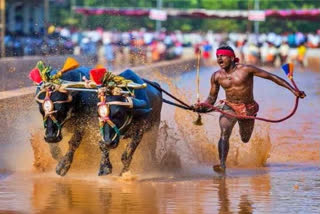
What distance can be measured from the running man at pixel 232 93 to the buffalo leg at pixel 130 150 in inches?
30.8

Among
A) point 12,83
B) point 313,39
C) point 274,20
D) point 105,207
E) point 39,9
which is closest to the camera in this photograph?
point 105,207

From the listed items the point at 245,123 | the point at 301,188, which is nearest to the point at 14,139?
the point at 245,123

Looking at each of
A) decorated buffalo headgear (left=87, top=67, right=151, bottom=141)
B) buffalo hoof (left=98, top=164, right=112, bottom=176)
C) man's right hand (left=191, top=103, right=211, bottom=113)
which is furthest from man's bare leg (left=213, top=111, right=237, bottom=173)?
buffalo hoof (left=98, top=164, right=112, bottom=176)

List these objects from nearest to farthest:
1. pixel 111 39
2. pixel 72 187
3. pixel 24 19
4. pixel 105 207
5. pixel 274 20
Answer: pixel 105 207 → pixel 72 187 → pixel 111 39 → pixel 24 19 → pixel 274 20

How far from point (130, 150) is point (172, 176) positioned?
61cm

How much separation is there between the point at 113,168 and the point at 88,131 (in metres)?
0.66

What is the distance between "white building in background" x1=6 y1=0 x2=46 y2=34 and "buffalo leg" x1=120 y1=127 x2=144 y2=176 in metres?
45.7

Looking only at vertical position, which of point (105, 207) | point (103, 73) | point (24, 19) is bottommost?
point (105, 207)

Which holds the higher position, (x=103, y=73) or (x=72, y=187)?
(x=103, y=73)

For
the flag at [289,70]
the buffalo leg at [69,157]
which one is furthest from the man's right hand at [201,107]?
the buffalo leg at [69,157]

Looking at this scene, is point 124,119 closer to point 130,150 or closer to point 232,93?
point 130,150

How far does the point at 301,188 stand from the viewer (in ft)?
39.7

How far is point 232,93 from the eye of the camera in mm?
13539

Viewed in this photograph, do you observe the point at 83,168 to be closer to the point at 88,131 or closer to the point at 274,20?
the point at 88,131
